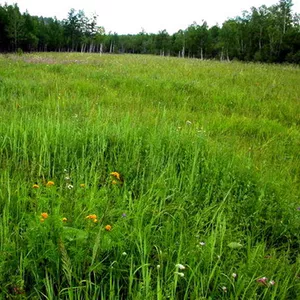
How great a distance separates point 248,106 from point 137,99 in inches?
106

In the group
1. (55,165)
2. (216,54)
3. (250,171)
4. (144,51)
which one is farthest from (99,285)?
(144,51)

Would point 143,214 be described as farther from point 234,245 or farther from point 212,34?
point 212,34

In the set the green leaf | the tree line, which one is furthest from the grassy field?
the tree line

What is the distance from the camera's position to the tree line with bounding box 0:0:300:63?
140 feet

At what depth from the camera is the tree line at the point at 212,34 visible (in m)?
42.5

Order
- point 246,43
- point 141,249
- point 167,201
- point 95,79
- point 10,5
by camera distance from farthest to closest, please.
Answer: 1. point 10,5
2. point 246,43
3. point 95,79
4. point 167,201
5. point 141,249

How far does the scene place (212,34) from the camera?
72500 mm

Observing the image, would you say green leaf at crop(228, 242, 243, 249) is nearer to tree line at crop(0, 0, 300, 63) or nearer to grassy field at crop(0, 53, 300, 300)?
grassy field at crop(0, 53, 300, 300)

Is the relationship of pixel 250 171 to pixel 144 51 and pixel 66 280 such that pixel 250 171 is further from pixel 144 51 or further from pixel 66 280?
pixel 144 51

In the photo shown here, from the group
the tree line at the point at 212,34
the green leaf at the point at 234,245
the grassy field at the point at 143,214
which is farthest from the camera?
the tree line at the point at 212,34

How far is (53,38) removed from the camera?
7531 cm

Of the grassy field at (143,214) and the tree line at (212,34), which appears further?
the tree line at (212,34)

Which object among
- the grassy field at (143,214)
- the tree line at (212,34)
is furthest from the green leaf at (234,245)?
the tree line at (212,34)

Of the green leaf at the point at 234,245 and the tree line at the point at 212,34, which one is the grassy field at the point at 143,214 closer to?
the green leaf at the point at 234,245
